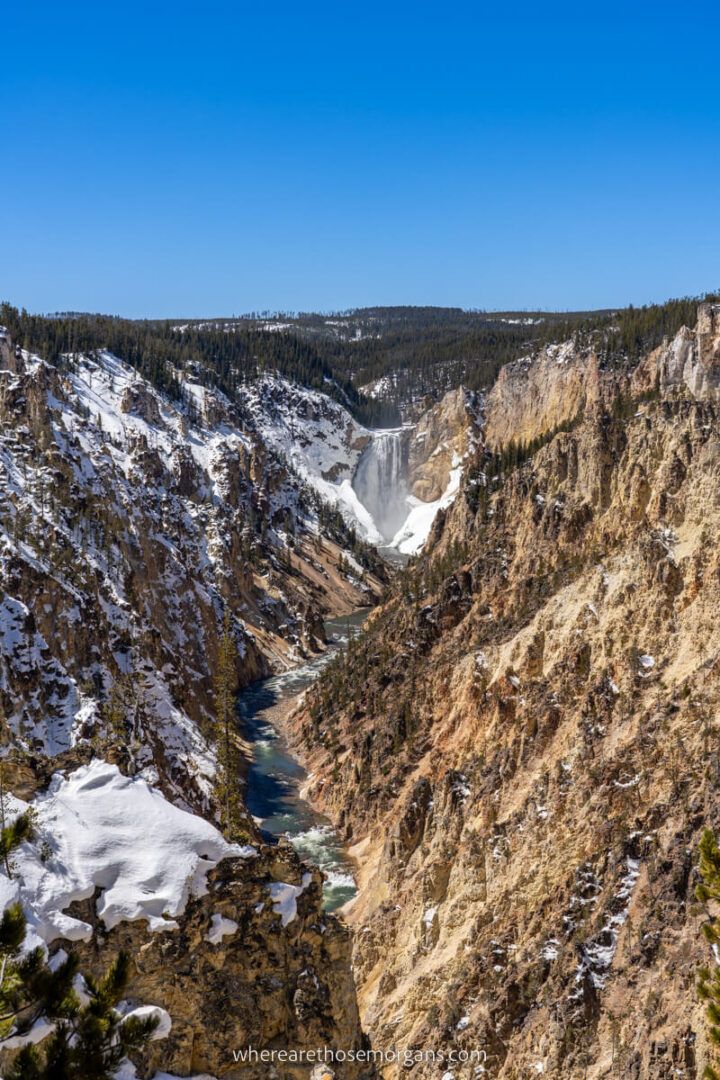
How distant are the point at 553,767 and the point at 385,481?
142 metres

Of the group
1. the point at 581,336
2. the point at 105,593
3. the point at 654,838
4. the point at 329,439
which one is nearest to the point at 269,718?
the point at 105,593

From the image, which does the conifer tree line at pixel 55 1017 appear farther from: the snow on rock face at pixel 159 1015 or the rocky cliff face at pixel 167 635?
the snow on rock face at pixel 159 1015

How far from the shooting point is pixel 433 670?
68.7 meters

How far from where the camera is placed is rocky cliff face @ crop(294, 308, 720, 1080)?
29578 mm

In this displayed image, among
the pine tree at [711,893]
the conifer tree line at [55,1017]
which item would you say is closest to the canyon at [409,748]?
the conifer tree line at [55,1017]

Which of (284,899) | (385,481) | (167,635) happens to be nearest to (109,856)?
(284,899)

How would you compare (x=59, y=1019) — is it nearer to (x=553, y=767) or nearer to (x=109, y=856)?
(x=109, y=856)

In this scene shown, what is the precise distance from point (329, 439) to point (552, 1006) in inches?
6687

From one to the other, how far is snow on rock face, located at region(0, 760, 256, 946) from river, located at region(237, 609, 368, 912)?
3534 centimetres

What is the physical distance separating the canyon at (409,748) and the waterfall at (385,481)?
54945 millimetres

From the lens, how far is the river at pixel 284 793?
57.5m

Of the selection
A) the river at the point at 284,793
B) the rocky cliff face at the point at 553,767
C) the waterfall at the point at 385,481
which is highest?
the waterfall at the point at 385,481

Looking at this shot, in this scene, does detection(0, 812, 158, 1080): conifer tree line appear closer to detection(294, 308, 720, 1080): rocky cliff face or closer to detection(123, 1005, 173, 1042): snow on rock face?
detection(123, 1005, 173, 1042): snow on rock face

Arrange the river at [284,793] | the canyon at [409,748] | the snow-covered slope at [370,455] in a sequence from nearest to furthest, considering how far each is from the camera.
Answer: the canyon at [409,748] < the river at [284,793] < the snow-covered slope at [370,455]
